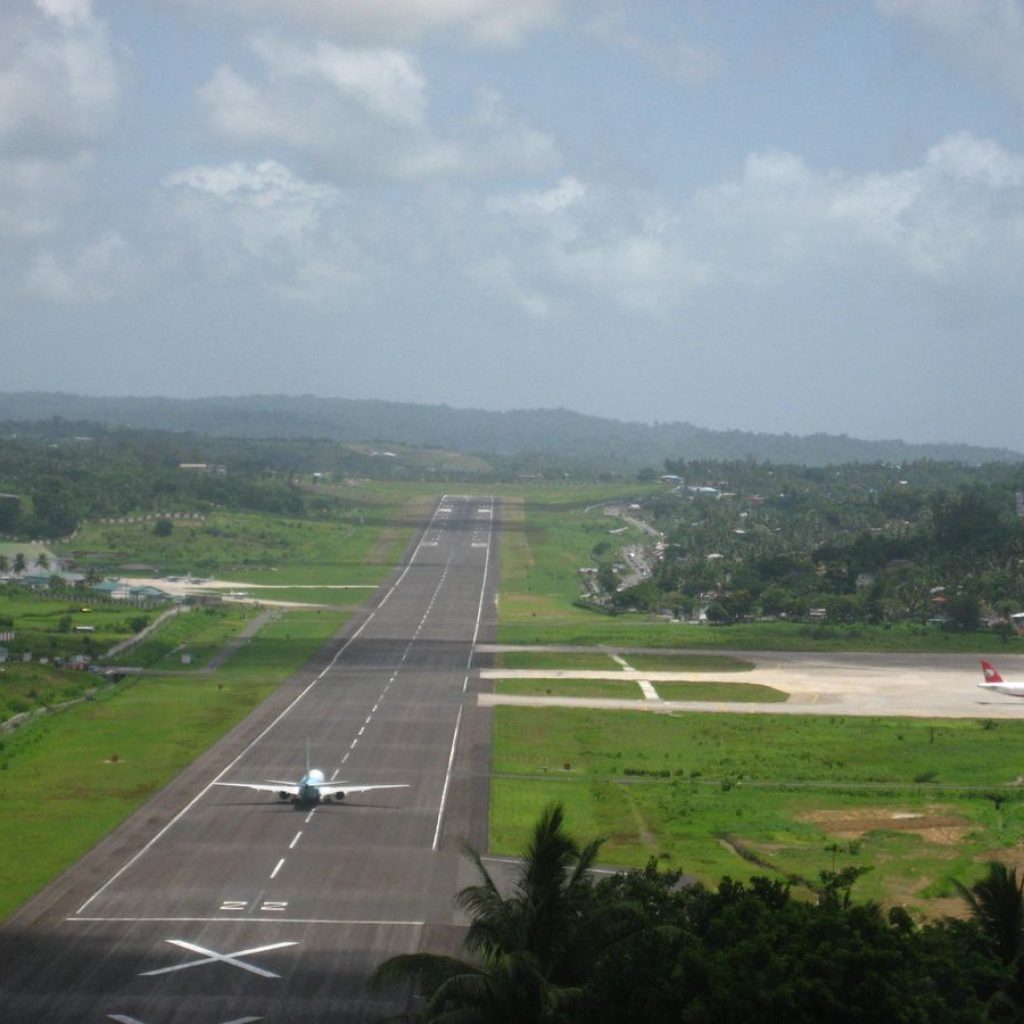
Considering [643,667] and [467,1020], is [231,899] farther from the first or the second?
[643,667]

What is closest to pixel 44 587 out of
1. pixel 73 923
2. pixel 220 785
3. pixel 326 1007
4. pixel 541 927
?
pixel 220 785

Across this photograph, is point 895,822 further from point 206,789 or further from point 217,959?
point 217,959

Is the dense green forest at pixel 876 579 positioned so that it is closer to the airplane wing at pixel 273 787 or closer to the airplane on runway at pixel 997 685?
the airplane on runway at pixel 997 685

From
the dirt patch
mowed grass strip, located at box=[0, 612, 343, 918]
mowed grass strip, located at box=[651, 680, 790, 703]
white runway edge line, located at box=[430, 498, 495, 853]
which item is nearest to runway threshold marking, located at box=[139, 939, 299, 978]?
mowed grass strip, located at box=[0, 612, 343, 918]

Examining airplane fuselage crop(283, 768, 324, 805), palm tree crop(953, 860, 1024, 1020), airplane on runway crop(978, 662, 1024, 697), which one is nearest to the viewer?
palm tree crop(953, 860, 1024, 1020)

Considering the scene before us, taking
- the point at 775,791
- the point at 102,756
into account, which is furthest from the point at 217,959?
→ the point at 102,756

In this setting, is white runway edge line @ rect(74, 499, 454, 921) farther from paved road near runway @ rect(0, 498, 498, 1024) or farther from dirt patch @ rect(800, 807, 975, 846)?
dirt patch @ rect(800, 807, 975, 846)
